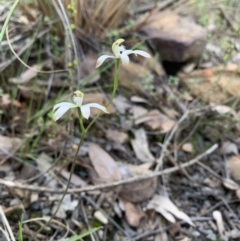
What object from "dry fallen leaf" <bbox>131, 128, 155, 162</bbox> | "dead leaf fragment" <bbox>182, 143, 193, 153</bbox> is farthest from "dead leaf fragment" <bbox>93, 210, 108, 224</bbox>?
"dead leaf fragment" <bbox>182, 143, 193, 153</bbox>

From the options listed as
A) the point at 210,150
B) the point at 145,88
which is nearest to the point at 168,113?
the point at 145,88

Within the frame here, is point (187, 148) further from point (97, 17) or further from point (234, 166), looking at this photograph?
point (97, 17)

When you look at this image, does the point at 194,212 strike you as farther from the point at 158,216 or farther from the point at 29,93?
the point at 29,93

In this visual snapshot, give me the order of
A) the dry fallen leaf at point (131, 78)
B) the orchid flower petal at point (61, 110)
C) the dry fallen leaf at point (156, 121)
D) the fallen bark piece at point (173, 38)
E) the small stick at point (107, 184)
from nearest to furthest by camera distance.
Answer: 1. the orchid flower petal at point (61, 110)
2. the small stick at point (107, 184)
3. the dry fallen leaf at point (156, 121)
4. the dry fallen leaf at point (131, 78)
5. the fallen bark piece at point (173, 38)

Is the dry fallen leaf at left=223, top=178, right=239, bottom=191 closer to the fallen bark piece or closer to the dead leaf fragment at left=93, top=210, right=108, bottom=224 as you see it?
the dead leaf fragment at left=93, top=210, right=108, bottom=224

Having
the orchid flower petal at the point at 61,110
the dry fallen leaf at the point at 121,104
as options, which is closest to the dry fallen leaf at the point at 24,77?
the dry fallen leaf at the point at 121,104

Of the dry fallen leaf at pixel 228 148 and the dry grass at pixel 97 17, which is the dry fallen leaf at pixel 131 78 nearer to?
the dry grass at pixel 97 17
